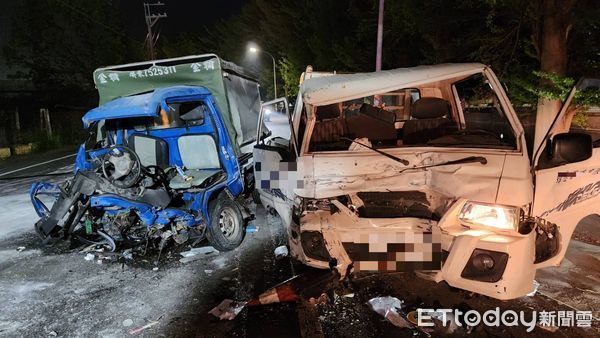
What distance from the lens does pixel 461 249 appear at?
2.90m

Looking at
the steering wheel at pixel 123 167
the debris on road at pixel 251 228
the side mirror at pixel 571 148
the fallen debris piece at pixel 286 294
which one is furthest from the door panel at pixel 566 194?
the steering wheel at pixel 123 167

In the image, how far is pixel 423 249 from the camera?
311 cm

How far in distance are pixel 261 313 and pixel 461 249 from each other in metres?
1.85

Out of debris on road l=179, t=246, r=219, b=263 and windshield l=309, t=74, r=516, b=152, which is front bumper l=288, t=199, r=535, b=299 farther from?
debris on road l=179, t=246, r=219, b=263

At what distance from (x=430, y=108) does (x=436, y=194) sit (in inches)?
43.6

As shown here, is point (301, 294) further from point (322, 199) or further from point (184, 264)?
point (184, 264)

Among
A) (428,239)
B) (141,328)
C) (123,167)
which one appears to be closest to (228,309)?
(141,328)

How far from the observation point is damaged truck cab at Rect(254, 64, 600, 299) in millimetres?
2922

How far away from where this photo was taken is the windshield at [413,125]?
12.0 ft

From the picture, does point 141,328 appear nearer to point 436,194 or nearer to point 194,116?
point 436,194

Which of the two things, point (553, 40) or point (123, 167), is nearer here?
point (123, 167)

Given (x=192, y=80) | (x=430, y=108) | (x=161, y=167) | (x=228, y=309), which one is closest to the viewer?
(x=228, y=309)

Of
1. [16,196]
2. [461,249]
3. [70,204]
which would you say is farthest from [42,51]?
[461,249]

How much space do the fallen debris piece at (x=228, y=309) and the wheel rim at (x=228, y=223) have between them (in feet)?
5.11
